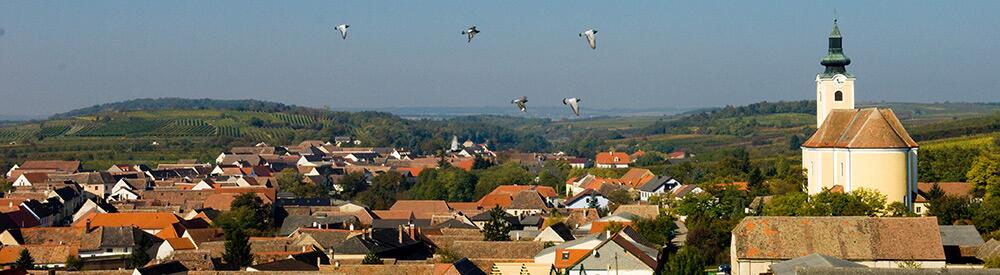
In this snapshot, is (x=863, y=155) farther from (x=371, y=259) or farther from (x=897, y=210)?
(x=371, y=259)

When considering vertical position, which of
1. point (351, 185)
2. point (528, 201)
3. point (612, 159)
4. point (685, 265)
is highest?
point (685, 265)

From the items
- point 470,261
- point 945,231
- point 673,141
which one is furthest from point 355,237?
point 673,141

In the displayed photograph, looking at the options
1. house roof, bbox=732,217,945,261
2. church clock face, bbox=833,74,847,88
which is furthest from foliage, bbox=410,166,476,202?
house roof, bbox=732,217,945,261

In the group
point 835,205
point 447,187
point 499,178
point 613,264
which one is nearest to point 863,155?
point 835,205

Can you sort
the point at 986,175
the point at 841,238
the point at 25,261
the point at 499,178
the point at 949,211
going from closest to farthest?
the point at 841,238
the point at 949,211
the point at 25,261
the point at 986,175
the point at 499,178

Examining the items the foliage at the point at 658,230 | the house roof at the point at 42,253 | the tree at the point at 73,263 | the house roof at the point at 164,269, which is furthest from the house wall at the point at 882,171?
the house roof at the point at 42,253

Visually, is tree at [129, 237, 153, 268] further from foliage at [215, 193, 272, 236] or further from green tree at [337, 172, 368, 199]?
green tree at [337, 172, 368, 199]
